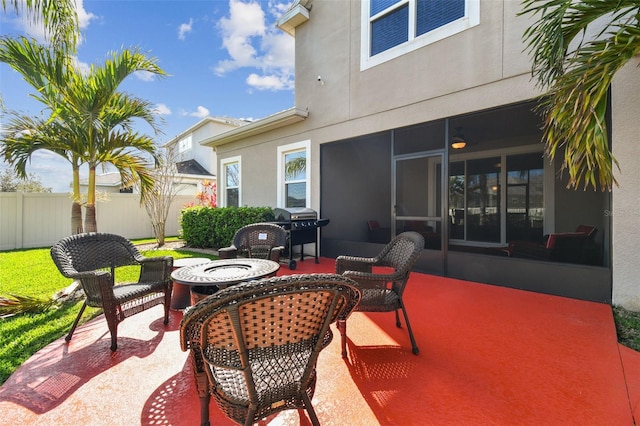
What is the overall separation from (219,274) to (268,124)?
6.28 meters

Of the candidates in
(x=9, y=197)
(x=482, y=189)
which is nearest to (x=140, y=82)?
(x=9, y=197)

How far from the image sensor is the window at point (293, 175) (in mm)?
7934

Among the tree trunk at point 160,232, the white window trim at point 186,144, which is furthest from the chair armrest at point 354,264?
the white window trim at point 186,144

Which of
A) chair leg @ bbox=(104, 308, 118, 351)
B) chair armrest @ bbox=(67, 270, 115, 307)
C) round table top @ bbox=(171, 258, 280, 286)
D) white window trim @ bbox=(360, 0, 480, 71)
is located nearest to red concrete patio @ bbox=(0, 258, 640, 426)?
chair leg @ bbox=(104, 308, 118, 351)

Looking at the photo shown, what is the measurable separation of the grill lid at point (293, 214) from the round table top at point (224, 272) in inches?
133

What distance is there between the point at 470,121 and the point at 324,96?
3.45 m

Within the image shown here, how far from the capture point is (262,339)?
142 cm

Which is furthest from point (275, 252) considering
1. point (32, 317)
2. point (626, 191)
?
point (626, 191)

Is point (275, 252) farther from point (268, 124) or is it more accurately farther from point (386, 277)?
point (268, 124)

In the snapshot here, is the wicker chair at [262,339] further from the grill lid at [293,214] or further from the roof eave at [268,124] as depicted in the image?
the roof eave at [268,124]

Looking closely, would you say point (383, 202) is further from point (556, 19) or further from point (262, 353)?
point (262, 353)

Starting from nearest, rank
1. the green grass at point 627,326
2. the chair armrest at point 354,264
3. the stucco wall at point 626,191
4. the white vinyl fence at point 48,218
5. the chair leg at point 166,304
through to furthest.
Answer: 1. the green grass at point 627,326
2. the chair armrest at point 354,264
3. the chair leg at point 166,304
4. the stucco wall at point 626,191
5. the white vinyl fence at point 48,218

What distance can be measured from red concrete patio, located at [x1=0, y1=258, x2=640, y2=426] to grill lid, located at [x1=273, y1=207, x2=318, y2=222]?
349 cm

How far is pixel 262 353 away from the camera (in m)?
1.45
